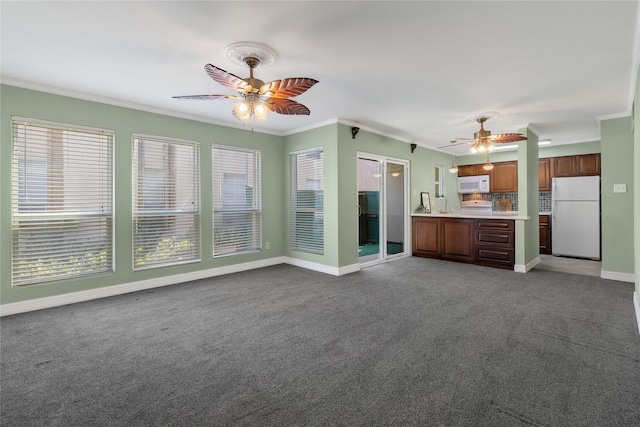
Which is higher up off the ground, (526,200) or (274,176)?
(274,176)

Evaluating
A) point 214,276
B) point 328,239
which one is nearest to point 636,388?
point 328,239

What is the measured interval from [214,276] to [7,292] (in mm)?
2267

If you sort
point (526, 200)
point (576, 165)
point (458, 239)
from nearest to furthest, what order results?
1. point (526, 200)
2. point (458, 239)
3. point (576, 165)

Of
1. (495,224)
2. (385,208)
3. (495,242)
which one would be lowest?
(495,242)

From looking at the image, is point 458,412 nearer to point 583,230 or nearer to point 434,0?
point 434,0

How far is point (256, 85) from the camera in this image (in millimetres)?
2576

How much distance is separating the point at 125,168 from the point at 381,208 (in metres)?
4.12

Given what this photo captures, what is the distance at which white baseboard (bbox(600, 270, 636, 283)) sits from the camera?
4395mm

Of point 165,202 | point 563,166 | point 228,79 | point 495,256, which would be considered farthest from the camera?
point 563,166

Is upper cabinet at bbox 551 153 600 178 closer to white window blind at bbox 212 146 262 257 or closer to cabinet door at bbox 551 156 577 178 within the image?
cabinet door at bbox 551 156 577 178

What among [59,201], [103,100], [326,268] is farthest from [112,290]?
[326,268]

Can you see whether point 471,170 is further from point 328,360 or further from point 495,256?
point 328,360

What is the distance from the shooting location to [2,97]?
10.6 ft

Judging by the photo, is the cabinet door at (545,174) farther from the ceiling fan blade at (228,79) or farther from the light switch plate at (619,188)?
the ceiling fan blade at (228,79)
